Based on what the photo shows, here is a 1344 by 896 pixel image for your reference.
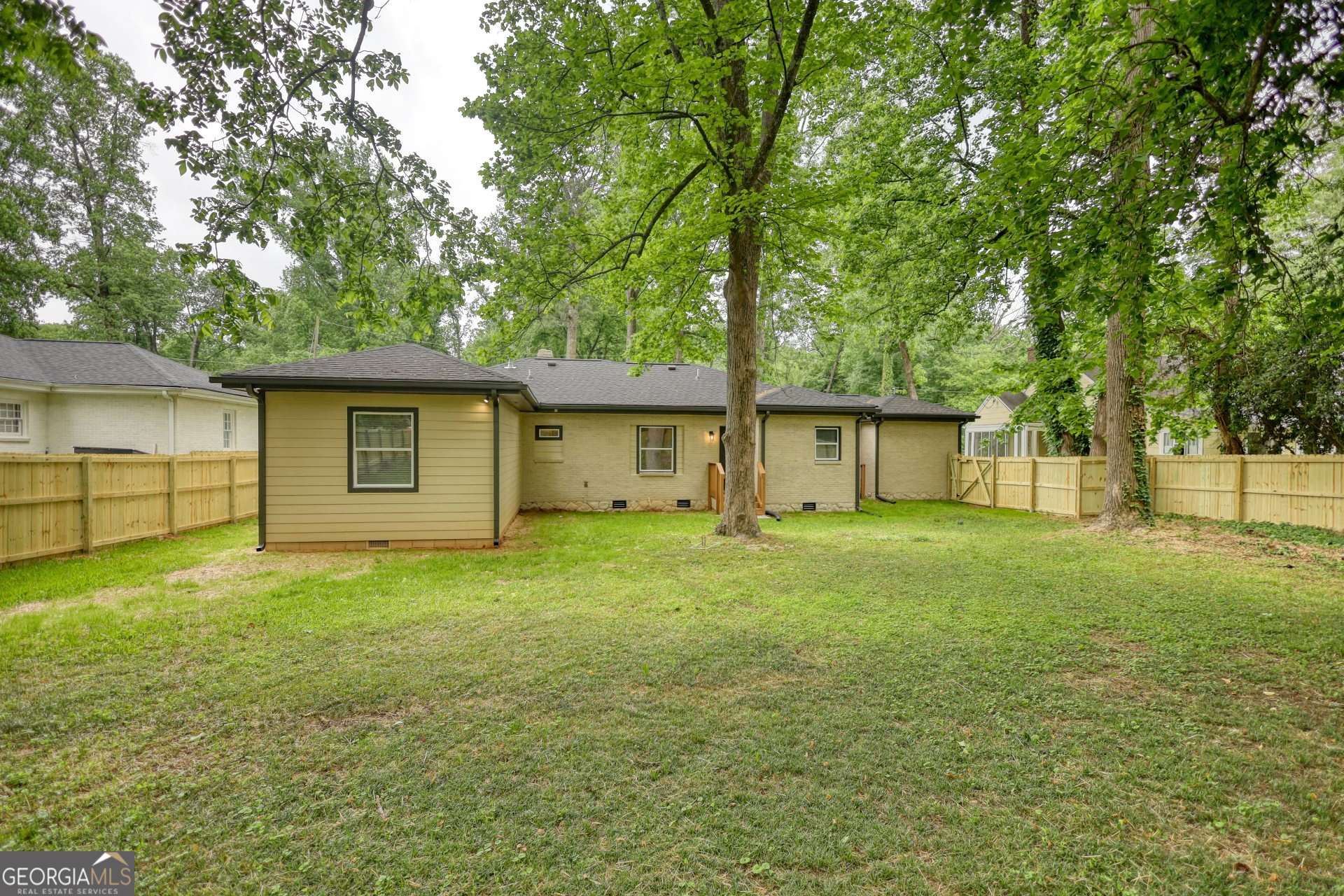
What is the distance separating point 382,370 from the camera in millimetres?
8555

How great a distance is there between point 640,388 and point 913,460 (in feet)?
28.9

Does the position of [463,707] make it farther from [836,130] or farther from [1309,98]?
[836,130]

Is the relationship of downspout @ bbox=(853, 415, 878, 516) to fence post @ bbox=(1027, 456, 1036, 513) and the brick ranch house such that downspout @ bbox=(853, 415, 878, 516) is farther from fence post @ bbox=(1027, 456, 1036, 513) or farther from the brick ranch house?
fence post @ bbox=(1027, 456, 1036, 513)

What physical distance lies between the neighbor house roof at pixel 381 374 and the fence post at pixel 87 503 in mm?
2469

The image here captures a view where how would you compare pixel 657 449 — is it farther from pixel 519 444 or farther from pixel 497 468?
pixel 497 468

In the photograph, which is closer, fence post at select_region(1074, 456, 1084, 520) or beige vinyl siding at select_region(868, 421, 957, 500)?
fence post at select_region(1074, 456, 1084, 520)

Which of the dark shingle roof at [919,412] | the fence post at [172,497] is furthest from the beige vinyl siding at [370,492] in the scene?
the dark shingle roof at [919,412]

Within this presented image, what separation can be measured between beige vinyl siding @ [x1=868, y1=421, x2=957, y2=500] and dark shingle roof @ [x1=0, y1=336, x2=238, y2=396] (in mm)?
18140

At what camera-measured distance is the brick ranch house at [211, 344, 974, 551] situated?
8430mm

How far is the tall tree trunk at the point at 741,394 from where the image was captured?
9.56 m

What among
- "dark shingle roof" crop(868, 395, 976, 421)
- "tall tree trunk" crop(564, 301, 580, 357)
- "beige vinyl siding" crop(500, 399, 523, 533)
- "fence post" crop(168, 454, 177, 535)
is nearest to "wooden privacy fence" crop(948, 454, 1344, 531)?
"dark shingle roof" crop(868, 395, 976, 421)

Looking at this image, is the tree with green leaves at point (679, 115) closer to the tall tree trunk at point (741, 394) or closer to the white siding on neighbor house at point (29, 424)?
the tall tree trunk at point (741, 394)

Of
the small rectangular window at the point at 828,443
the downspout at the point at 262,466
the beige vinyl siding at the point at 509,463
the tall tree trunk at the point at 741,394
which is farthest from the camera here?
the small rectangular window at the point at 828,443

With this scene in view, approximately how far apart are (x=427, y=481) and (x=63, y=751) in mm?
6087
